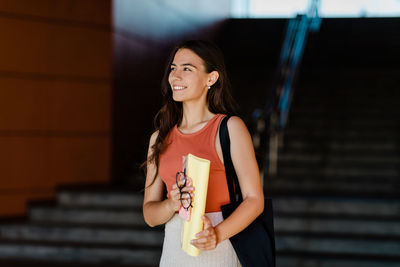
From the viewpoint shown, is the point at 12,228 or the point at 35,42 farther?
the point at 35,42

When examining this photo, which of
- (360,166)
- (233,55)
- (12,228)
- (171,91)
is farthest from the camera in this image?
(233,55)

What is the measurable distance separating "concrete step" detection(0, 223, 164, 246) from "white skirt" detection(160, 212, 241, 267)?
145 inches

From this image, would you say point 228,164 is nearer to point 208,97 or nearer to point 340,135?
point 208,97

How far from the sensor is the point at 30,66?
20.8 feet

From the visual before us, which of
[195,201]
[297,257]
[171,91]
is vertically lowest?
[297,257]

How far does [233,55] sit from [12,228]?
23.9ft

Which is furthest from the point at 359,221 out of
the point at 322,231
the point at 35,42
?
the point at 35,42

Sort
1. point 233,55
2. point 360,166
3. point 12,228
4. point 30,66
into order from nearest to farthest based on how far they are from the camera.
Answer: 1. point 12,228
2. point 30,66
3. point 360,166
4. point 233,55

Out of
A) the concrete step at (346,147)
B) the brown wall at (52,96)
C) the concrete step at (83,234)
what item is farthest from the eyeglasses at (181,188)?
the concrete step at (346,147)

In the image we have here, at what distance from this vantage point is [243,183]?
1.83 meters

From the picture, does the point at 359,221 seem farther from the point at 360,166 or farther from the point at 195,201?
the point at 195,201

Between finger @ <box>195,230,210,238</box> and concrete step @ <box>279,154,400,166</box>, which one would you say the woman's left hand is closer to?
finger @ <box>195,230,210,238</box>

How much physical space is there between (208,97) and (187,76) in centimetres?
16

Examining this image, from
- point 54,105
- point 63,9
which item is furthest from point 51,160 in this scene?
point 63,9
